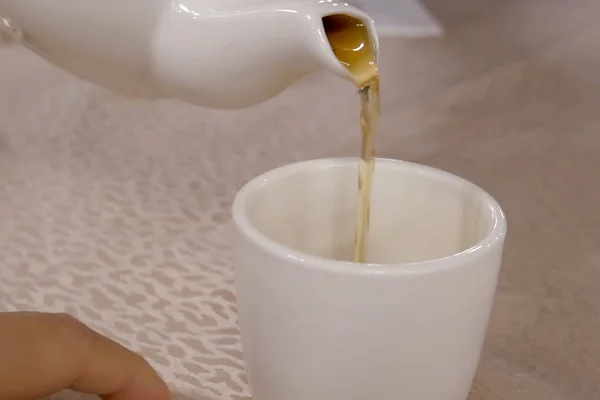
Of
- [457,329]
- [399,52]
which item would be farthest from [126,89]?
[399,52]

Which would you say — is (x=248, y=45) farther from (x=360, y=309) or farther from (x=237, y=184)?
(x=237, y=184)

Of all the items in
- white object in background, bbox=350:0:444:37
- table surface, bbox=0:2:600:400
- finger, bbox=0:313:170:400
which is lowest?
table surface, bbox=0:2:600:400

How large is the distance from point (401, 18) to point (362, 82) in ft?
2.39

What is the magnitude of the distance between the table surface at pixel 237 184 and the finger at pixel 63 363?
0.03 m

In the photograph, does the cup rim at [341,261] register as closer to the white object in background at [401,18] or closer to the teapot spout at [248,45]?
the teapot spout at [248,45]

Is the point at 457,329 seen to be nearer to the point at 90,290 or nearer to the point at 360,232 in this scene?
the point at 360,232

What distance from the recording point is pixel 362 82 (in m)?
0.38

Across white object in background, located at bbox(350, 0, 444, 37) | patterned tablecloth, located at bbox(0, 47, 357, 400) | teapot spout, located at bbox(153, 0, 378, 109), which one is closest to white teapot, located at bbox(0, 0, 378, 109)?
teapot spout, located at bbox(153, 0, 378, 109)

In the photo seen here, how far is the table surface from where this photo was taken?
18.2 inches

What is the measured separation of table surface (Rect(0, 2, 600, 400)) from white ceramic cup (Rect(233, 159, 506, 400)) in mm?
89

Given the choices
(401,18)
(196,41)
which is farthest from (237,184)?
(401,18)

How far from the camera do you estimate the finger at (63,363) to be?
1.12 ft

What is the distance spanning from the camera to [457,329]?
0.33 meters

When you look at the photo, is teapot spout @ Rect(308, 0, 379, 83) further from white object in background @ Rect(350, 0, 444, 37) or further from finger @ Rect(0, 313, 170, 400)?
white object in background @ Rect(350, 0, 444, 37)
